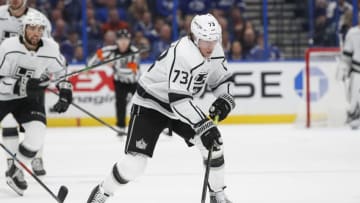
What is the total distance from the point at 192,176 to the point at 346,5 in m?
5.25

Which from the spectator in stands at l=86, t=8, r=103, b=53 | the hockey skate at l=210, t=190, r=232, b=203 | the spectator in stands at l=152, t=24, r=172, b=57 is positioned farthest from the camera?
the spectator in stands at l=86, t=8, r=103, b=53

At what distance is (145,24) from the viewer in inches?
438

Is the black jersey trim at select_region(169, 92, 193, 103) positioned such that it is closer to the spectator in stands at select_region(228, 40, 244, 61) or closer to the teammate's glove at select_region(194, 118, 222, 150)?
the teammate's glove at select_region(194, 118, 222, 150)

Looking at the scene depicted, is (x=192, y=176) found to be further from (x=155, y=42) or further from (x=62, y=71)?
(x=155, y=42)

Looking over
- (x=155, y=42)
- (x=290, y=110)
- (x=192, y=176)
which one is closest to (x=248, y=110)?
(x=290, y=110)

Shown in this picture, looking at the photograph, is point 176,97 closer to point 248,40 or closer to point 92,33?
point 248,40

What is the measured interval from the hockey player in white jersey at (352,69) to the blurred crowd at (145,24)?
1.24 meters

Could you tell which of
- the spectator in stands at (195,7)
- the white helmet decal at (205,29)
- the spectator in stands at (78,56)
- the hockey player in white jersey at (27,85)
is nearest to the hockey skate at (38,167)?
the hockey player in white jersey at (27,85)

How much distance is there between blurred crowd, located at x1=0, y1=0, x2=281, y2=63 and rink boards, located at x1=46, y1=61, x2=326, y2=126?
29 centimetres

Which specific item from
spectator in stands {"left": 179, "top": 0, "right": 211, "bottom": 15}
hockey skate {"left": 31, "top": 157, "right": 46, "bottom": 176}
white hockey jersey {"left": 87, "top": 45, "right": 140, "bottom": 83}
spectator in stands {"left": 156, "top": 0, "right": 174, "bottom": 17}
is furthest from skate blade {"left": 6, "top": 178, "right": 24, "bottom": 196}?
spectator in stands {"left": 179, "top": 0, "right": 211, "bottom": 15}

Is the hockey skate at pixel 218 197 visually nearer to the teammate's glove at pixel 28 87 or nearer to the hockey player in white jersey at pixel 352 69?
the teammate's glove at pixel 28 87

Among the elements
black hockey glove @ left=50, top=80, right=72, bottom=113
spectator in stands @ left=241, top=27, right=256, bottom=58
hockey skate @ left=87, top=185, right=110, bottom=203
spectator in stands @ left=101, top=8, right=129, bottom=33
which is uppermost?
black hockey glove @ left=50, top=80, right=72, bottom=113

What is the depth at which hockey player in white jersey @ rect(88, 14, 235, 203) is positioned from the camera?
4.36 metres

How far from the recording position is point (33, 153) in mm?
5672
